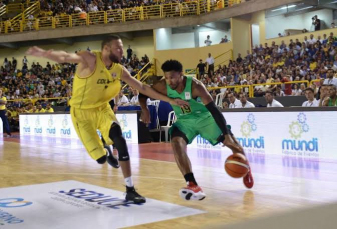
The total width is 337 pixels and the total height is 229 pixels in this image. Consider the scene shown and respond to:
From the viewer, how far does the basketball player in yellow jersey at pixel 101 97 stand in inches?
217

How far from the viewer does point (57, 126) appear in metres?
19.3

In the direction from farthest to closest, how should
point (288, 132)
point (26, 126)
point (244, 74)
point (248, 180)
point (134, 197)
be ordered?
1. point (26, 126)
2. point (244, 74)
3. point (288, 132)
4. point (248, 180)
5. point (134, 197)

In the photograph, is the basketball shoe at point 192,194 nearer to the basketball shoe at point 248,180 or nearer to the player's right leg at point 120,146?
the player's right leg at point 120,146

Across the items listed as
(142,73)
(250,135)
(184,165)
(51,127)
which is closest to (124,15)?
(142,73)

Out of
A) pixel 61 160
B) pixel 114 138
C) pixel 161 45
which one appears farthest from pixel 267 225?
pixel 161 45

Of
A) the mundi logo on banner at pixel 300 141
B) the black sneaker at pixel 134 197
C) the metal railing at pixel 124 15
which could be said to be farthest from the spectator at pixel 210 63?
the black sneaker at pixel 134 197

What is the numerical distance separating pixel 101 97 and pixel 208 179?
2.52 metres

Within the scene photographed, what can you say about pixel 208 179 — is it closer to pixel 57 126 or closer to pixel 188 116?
pixel 188 116

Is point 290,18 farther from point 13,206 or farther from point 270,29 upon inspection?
point 13,206

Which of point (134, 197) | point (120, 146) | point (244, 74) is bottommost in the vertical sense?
point (134, 197)

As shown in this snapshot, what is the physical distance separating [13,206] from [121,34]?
89.2ft

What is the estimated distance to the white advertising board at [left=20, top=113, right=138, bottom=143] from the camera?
15.1 meters

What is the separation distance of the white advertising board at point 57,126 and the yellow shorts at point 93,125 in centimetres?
895

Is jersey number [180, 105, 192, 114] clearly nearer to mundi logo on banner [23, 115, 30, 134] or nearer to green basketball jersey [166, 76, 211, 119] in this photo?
green basketball jersey [166, 76, 211, 119]
